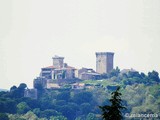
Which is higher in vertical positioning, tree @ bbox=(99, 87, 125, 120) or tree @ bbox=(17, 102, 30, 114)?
tree @ bbox=(17, 102, 30, 114)

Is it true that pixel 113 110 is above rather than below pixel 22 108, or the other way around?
below

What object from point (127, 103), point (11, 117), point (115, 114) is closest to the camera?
point (115, 114)

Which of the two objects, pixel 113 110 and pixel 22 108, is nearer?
pixel 113 110

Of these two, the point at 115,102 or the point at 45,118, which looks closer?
the point at 115,102

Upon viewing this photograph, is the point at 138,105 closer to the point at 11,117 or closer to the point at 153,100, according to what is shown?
the point at 153,100

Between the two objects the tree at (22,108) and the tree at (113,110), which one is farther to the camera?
the tree at (22,108)

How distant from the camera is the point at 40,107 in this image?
7751 inches

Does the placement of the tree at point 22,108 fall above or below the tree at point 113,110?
above

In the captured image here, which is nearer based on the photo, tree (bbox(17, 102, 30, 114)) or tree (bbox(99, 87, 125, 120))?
tree (bbox(99, 87, 125, 120))

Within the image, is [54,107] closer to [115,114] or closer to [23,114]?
[23,114]

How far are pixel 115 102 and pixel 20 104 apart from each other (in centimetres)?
15190

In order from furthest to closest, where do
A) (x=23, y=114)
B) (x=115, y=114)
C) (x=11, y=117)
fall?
(x=23, y=114)
(x=11, y=117)
(x=115, y=114)

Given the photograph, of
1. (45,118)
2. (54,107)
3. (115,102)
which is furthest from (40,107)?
(115,102)

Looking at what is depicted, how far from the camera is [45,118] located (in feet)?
594
